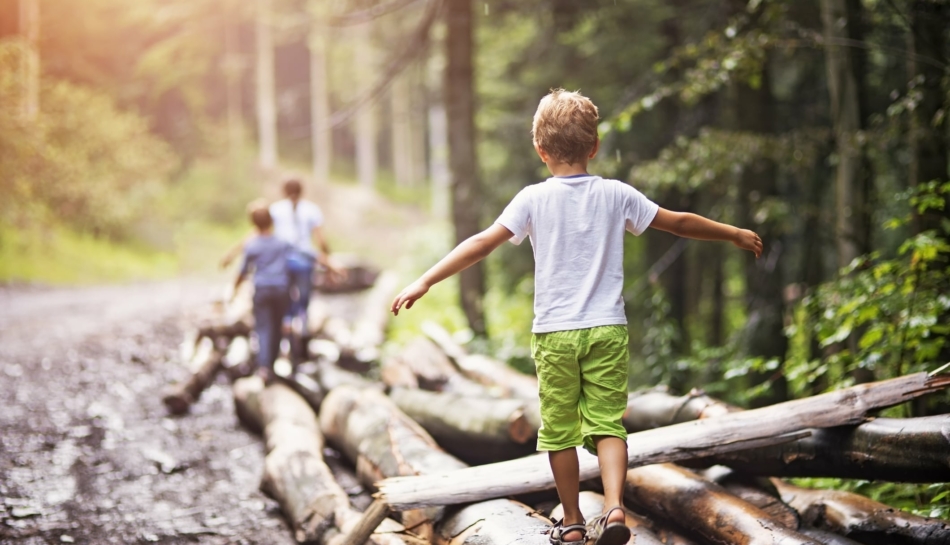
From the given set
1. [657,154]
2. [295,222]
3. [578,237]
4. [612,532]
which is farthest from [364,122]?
[612,532]

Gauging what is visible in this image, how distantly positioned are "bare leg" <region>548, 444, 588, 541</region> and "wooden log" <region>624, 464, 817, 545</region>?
0.74 m

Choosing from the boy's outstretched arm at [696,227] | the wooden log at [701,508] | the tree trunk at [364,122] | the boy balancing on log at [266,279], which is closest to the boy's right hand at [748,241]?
the boy's outstretched arm at [696,227]

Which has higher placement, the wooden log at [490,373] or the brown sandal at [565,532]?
the brown sandal at [565,532]

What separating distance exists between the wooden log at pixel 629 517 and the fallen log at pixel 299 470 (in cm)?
103

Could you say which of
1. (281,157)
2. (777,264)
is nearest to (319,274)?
(777,264)

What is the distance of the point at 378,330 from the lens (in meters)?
12.2

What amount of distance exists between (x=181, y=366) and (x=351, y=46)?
27.4 m

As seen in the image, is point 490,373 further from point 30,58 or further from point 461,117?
point 30,58

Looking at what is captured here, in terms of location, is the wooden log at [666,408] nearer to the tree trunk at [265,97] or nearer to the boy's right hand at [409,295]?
the boy's right hand at [409,295]

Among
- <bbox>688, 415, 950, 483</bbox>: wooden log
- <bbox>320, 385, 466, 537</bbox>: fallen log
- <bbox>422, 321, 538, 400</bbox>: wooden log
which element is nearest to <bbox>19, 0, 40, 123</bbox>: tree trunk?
<bbox>422, 321, 538, 400</bbox>: wooden log

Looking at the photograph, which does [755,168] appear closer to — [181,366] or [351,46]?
[181,366]

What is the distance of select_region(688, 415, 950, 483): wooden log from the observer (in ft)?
11.2

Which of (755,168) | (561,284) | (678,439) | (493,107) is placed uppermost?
(493,107)

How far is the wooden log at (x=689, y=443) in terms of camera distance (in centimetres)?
378
